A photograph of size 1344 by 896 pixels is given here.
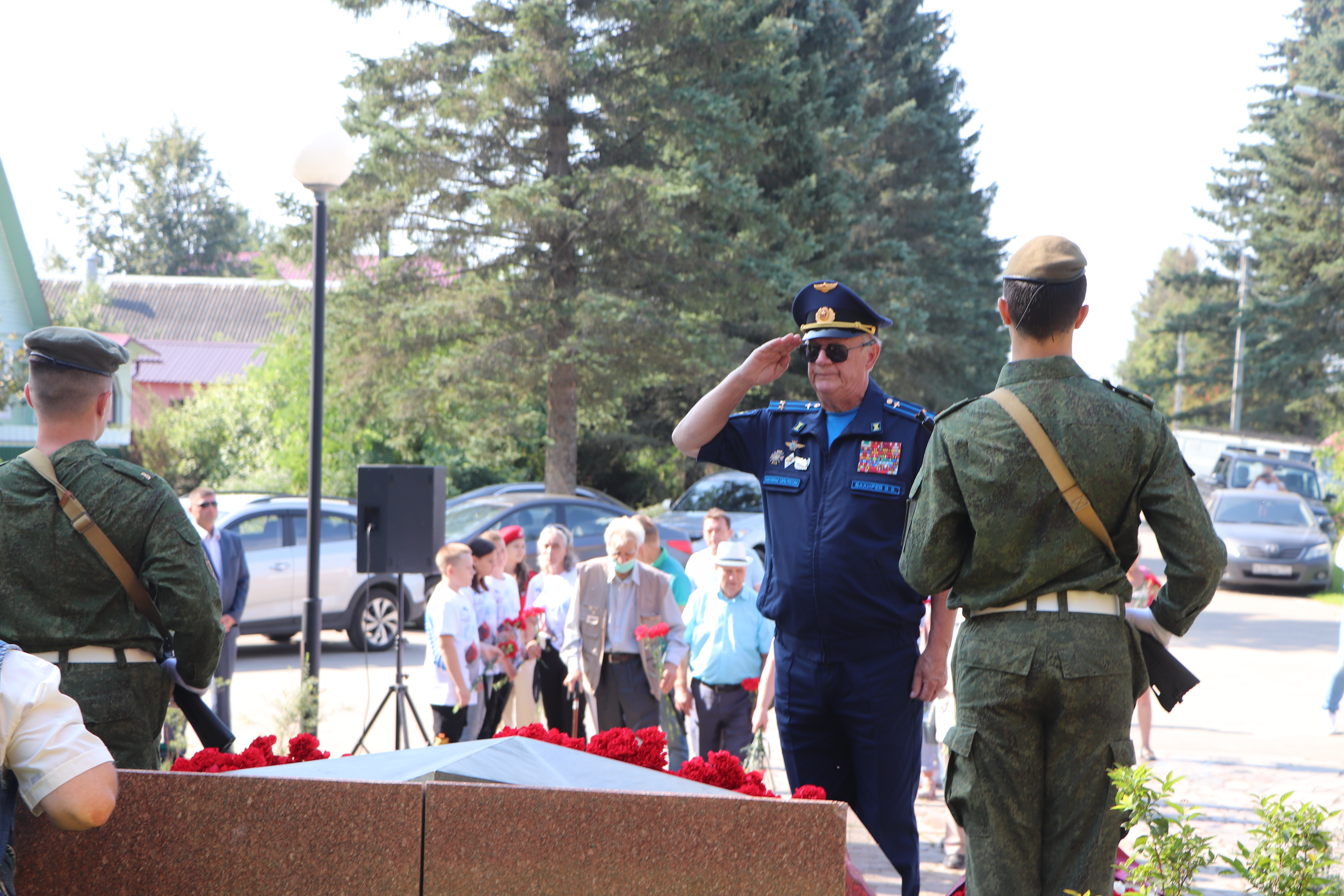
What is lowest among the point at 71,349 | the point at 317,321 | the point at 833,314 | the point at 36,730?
the point at 36,730

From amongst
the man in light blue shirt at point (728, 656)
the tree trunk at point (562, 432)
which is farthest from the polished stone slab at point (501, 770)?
the tree trunk at point (562, 432)

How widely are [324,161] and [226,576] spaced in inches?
121

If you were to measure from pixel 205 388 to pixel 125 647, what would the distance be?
1268 inches

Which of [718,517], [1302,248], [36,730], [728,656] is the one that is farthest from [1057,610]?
[1302,248]

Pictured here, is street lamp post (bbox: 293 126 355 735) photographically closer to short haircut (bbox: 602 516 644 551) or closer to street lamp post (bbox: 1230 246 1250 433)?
short haircut (bbox: 602 516 644 551)

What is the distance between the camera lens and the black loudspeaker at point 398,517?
8648mm

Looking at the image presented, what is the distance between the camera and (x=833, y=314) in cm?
394

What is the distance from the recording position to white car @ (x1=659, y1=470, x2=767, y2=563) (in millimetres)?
17156

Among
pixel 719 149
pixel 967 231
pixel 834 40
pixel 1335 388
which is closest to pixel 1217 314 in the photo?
pixel 1335 388

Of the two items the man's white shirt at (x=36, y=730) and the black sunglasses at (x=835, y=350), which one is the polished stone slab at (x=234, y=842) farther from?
the black sunglasses at (x=835, y=350)

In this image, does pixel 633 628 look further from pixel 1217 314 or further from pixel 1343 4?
pixel 1343 4

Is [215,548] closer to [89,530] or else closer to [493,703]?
[493,703]

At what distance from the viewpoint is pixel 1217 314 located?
44.1 meters

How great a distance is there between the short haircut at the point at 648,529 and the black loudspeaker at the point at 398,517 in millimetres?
1436
